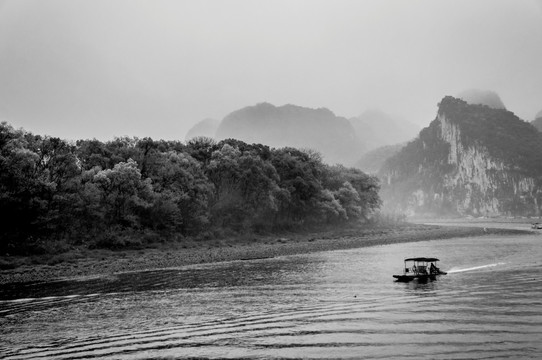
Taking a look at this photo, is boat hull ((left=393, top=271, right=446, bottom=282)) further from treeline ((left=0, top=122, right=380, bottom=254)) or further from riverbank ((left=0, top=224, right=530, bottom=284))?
treeline ((left=0, top=122, right=380, bottom=254))

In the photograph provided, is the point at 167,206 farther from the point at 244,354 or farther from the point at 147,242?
the point at 244,354

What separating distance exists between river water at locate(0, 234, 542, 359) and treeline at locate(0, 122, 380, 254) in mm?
A: 16703

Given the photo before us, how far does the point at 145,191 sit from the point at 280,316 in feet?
156

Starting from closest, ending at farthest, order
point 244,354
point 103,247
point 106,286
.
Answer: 1. point 244,354
2. point 106,286
3. point 103,247

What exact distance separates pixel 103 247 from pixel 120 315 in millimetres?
37723

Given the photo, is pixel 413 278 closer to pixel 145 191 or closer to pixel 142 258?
pixel 142 258

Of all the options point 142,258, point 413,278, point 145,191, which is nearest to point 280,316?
point 413,278

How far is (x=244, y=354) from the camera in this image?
18.5 metres

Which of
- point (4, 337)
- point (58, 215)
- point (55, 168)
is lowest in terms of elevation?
point (4, 337)

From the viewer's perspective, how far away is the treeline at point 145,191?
53.1m

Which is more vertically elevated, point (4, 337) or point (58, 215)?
point (58, 215)

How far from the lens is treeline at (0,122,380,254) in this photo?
174 ft

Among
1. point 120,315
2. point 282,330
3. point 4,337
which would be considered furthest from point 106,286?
point 282,330

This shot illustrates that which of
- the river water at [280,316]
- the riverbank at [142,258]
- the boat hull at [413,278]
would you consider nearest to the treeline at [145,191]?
the riverbank at [142,258]
